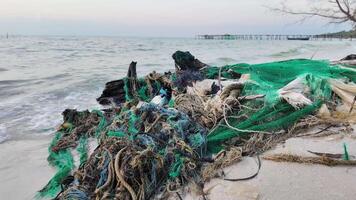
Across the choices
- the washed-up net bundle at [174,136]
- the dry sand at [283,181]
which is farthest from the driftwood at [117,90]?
the dry sand at [283,181]

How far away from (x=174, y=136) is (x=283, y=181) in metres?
1.45

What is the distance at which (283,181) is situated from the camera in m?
3.43

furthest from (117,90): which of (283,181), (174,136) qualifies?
(283,181)

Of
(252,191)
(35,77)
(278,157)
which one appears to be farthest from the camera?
(35,77)

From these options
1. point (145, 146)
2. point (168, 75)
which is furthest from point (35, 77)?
point (145, 146)

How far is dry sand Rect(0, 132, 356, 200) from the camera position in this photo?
3240mm

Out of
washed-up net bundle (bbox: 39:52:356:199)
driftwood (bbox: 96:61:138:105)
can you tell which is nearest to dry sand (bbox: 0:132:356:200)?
washed-up net bundle (bbox: 39:52:356:199)

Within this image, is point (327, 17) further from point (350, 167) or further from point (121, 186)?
point (121, 186)

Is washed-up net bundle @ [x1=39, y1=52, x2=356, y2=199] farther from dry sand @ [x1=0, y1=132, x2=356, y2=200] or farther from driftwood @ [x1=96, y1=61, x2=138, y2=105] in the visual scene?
driftwood @ [x1=96, y1=61, x2=138, y2=105]

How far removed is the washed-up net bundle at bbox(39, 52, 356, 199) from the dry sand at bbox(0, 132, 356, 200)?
220 mm

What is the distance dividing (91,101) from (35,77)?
23.4 ft

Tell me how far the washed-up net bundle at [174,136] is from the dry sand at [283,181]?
0.72 ft

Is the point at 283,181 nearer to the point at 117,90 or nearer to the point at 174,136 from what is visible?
the point at 174,136

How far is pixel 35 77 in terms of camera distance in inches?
639
